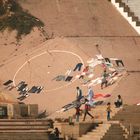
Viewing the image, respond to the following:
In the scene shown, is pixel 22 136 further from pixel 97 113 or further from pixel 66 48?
pixel 66 48

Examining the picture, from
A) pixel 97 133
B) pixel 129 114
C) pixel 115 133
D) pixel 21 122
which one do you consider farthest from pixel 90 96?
pixel 115 133

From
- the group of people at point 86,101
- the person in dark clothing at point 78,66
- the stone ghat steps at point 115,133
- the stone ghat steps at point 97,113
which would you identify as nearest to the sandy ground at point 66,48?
the person in dark clothing at point 78,66

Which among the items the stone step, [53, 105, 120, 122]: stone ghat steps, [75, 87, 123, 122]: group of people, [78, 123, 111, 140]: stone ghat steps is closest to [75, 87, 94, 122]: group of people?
[75, 87, 123, 122]: group of people

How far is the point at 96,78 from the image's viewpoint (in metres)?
43.7

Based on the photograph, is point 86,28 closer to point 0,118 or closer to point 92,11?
point 92,11

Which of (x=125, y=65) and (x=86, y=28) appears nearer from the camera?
(x=125, y=65)

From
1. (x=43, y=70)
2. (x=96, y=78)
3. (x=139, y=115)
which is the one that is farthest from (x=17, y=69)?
(x=139, y=115)

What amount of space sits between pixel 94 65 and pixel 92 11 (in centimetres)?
652

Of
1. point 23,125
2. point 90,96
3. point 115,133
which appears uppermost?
point 90,96

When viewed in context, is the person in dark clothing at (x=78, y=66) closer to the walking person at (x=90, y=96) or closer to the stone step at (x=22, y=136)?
the walking person at (x=90, y=96)

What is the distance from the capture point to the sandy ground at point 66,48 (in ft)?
141

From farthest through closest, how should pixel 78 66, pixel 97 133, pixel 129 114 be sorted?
pixel 78 66 < pixel 129 114 < pixel 97 133

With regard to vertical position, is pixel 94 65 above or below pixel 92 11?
below

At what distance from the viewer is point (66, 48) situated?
45969 millimetres
